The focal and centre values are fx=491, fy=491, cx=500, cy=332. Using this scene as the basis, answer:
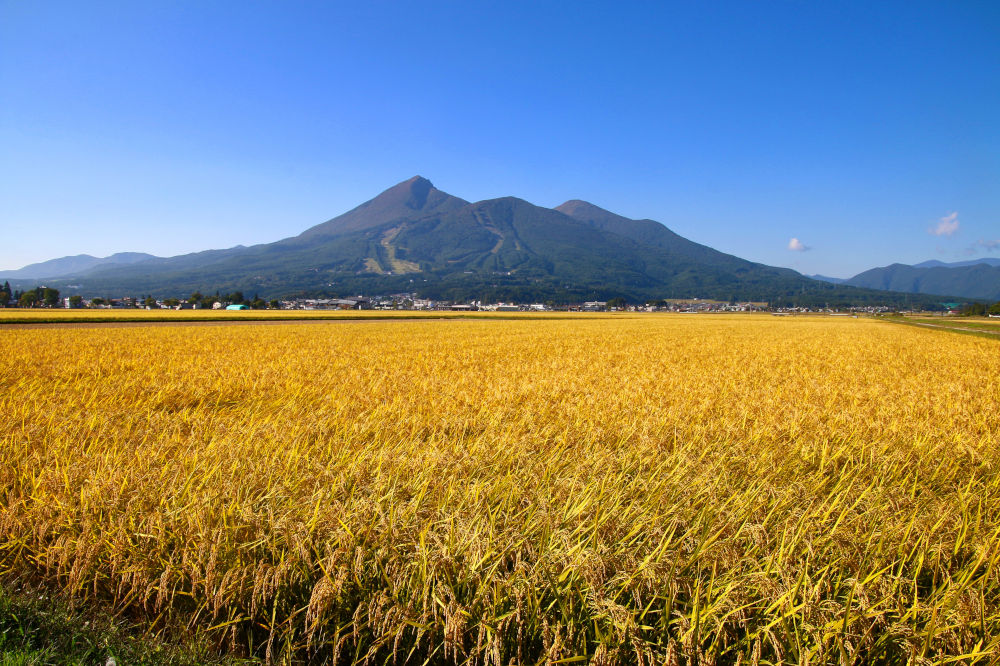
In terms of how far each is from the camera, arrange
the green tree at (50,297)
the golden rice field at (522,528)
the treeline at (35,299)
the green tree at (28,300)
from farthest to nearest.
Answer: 1. the green tree at (50,297)
2. the green tree at (28,300)
3. the treeline at (35,299)
4. the golden rice field at (522,528)

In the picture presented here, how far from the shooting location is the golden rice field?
7.05 feet

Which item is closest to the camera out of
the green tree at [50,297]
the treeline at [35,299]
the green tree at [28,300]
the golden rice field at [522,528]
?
the golden rice field at [522,528]

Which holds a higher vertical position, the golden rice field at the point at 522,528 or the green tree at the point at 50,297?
the green tree at the point at 50,297

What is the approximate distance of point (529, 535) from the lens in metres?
2.78

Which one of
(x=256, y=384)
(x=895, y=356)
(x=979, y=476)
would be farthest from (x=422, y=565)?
(x=895, y=356)

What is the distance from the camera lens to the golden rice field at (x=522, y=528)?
2148 millimetres

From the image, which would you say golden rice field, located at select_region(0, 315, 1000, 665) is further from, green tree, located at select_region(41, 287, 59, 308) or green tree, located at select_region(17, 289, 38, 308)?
green tree, located at select_region(41, 287, 59, 308)

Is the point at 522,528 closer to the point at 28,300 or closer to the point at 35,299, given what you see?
the point at 28,300

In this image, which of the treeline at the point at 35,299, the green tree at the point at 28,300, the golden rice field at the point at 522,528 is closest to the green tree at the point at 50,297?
the treeline at the point at 35,299

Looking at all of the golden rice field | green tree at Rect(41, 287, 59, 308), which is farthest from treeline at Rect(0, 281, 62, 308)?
the golden rice field

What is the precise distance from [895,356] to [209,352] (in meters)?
19.6

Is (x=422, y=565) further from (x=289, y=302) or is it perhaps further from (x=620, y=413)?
(x=289, y=302)

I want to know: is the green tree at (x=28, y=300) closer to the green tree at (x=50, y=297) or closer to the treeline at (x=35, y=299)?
the treeline at (x=35, y=299)

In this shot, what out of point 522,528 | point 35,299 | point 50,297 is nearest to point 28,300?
point 35,299
